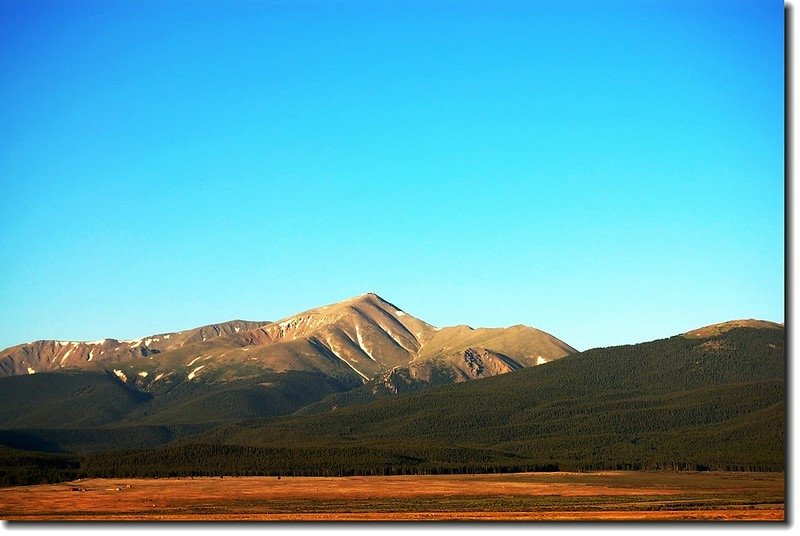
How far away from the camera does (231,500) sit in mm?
142500

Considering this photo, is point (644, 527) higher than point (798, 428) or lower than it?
lower

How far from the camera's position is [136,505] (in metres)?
133

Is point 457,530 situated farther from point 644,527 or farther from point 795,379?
point 795,379

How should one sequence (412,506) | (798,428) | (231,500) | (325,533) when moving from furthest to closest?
(231,500)
(412,506)
(325,533)
(798,428)

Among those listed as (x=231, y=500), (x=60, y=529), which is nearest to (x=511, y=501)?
(x=231, y=500)

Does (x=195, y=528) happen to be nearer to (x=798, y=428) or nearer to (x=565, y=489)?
(x=798, y=428)

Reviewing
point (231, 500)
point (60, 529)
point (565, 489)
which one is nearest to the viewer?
point (60, 529)

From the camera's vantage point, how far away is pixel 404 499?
467ft

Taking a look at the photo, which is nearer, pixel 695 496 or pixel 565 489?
pixel 695 496

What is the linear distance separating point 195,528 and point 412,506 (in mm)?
46315

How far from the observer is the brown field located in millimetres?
111375

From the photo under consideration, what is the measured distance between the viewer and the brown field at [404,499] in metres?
111

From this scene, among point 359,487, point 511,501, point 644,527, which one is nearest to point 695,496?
point 511,501

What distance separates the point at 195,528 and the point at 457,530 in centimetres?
1996
